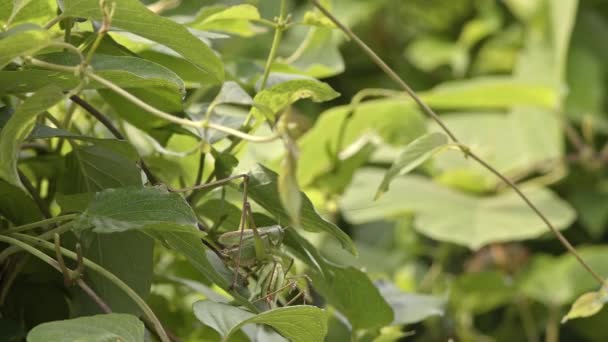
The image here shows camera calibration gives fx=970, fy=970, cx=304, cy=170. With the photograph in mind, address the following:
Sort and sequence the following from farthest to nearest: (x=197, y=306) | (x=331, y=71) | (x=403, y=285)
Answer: (x=403, y=285) < (x=331, y=71) < (x=197, y=306)

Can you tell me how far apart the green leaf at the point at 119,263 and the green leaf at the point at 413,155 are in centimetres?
8

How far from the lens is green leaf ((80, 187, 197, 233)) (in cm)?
24

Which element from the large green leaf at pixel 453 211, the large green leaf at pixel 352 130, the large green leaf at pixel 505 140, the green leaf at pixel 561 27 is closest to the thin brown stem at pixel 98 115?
the large green leaf at pixel 352 130

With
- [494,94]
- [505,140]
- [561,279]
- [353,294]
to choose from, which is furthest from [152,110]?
[505,140]

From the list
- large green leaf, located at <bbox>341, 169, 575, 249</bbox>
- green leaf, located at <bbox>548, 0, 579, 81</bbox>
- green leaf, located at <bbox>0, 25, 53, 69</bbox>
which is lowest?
large green leaf, located at <bbox>341, 169, 575, 249</bbox>

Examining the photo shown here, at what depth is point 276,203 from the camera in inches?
11.5

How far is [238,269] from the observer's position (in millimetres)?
280

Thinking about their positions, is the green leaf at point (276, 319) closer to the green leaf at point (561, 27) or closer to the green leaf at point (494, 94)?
the green leaf at point (494, 94)

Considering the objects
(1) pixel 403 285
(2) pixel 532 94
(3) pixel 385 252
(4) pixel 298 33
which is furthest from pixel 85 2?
(4) pixel 298 33

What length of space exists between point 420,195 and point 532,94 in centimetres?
13

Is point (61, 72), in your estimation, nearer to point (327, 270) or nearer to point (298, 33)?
point (327, 270)

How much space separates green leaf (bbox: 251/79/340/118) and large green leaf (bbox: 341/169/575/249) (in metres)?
0.46

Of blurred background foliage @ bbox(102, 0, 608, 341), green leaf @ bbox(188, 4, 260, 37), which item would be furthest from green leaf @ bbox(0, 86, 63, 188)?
blurred background foliage @ bbox(102, 0, 608, 341)

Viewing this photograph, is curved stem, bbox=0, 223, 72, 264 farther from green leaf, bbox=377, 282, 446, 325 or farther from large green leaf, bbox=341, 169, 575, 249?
large green leaf, bbox=341, 169, 575, 249
